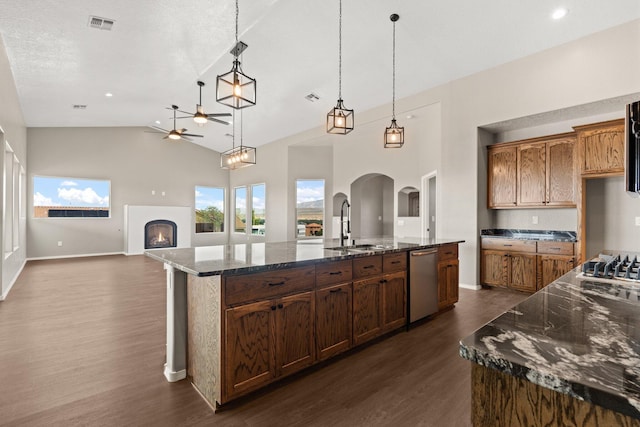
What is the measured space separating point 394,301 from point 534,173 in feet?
11.0

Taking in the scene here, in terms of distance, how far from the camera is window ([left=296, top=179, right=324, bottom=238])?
9.46 m

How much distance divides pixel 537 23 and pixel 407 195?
14.7 ft

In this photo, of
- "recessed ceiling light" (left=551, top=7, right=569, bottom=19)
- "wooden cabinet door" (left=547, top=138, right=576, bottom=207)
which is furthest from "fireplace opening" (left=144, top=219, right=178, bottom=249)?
"recessed ceiling light" (left=551, top=7, right=569, bottom=19)

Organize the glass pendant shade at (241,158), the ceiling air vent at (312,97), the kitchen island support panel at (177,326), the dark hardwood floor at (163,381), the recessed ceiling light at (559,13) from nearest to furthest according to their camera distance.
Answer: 1. the dark hardwood floor at (163,381)
2. the kitchen island support panel at (177,326)
3. the recessed ceiling light at (559,13)
4. the glass pendant shade at (241,158)
5. the ceiling air vent at (312,97)

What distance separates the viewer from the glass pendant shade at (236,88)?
9.75ft

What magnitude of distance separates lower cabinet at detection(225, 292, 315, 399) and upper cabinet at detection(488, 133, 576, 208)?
4.15 metres

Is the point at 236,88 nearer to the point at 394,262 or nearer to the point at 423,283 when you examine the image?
the point at 394,262

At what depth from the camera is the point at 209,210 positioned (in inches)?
457

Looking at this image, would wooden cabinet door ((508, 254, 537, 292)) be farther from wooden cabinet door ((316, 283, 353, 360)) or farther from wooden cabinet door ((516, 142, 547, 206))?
wooden cabinet door ((316, 283, 353, 360))

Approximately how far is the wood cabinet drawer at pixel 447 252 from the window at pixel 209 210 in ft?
31.1

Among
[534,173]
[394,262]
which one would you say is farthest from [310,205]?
[394,262]

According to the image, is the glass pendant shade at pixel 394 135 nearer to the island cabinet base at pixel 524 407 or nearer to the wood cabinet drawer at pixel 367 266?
the wood cabinet drawer at pixel 367 266

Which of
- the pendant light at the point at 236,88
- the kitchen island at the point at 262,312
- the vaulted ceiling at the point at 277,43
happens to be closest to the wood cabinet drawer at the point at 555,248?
the vaulted ceiling at the point at 277,43

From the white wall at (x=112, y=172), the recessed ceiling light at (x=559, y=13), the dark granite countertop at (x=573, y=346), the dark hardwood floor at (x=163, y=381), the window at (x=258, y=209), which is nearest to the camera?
the dark granite countertop at (x=573, y=346)
